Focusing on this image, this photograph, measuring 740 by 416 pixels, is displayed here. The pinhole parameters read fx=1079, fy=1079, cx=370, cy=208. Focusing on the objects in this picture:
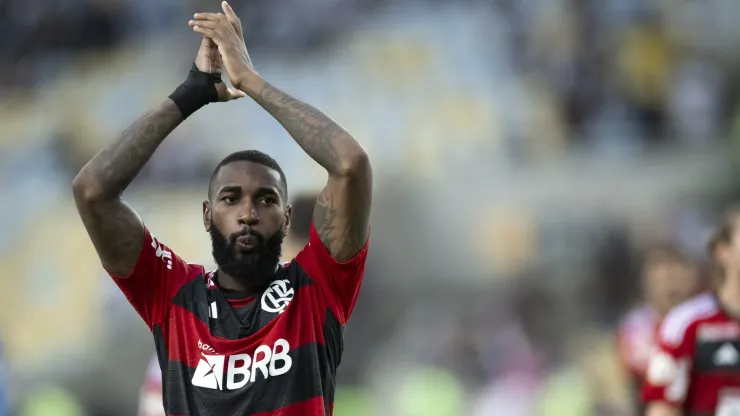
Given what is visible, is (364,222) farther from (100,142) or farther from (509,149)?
(100,142)

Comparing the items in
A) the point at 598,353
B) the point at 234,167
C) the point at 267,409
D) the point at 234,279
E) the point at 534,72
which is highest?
the point at 534,72

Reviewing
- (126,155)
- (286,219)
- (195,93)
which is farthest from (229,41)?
(286,219)

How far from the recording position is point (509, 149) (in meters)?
11.3

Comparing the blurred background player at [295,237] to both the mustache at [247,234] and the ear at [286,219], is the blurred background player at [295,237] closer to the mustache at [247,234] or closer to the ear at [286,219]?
the ear at [286,219]

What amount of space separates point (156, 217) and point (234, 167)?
809cm

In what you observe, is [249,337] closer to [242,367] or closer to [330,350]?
[242,367]

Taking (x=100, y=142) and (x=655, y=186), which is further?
(x=100, y=142)

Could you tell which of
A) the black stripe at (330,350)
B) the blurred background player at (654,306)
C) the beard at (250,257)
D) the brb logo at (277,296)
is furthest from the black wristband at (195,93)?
the blurred background player at (654,306)

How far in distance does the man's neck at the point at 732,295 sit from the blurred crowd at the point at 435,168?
4.70 m

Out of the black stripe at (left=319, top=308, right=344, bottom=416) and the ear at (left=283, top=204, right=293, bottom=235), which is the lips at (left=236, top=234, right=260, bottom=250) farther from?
the black stripe at (left=319, top=308, right=344, bottom=416)

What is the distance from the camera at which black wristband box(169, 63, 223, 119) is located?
326 cm

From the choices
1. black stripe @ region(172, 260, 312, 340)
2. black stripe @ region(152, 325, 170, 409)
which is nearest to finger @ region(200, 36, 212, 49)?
black stripe @ region(172, 260, 312, 340)

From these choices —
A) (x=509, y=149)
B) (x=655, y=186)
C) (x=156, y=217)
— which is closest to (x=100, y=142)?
(x=156, y=217)

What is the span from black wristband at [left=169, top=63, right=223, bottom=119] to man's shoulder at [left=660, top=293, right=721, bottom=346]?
2.74m
